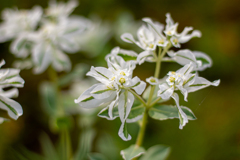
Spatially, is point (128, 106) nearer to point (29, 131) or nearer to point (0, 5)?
point (29, 131)

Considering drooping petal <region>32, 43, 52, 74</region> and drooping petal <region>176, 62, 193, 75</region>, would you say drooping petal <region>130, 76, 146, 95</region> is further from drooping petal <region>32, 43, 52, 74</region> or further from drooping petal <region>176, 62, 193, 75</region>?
drooping petal <region>32, 43, 52, 74</region>

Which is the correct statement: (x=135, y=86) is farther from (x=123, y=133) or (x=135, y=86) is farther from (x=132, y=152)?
(x=132, y=152)

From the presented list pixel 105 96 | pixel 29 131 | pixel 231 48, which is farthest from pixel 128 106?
pixel 231 48

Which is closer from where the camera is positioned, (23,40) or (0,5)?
(23,40)

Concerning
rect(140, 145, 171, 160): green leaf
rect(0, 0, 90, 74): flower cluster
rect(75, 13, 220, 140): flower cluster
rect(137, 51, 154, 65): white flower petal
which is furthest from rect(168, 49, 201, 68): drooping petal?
rect(0, 0, 90, 74): flower cluster

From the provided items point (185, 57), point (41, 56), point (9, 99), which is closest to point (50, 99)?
point (41, 56)

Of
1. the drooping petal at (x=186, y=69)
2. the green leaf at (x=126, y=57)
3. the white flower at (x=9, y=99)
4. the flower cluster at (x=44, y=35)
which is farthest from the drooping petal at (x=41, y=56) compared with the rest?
the drooping petal at (x=186, y=69)
